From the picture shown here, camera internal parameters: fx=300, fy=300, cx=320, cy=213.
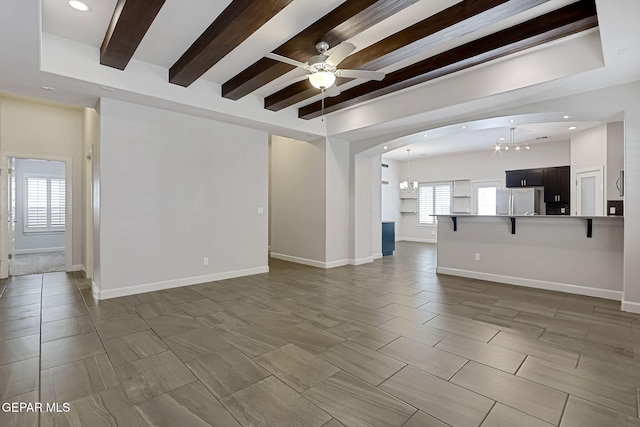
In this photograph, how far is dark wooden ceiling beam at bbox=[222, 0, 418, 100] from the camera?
2.64m

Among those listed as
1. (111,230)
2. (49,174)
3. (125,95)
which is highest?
(125,95)

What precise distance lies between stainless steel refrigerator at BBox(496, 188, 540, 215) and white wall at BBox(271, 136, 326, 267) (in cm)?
608

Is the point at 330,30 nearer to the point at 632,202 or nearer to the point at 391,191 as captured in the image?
the point at 632,202

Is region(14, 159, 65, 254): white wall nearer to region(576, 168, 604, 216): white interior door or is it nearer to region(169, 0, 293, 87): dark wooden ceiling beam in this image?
region(169, 0, 293, 87): dark wooden ceiling beam

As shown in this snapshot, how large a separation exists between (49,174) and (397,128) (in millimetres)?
9455

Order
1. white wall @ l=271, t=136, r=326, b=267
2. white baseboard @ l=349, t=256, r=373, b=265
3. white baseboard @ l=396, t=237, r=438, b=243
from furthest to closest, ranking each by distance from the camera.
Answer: white baseboard @ l=396, t=237, r=438, b=243
white baseboard @ l=349, t=256, r=373, b=265
white wall @ l=271, t=136, r=326, b=267

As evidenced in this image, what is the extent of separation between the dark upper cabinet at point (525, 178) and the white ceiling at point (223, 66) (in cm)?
489

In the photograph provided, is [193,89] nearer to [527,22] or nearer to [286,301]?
[286,301]

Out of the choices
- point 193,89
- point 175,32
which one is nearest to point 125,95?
point 193,89

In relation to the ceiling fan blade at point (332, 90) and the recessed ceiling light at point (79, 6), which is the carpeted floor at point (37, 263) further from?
the ceiling fan blade at point (332, 90)

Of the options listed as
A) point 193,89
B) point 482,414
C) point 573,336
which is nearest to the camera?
point 482,414

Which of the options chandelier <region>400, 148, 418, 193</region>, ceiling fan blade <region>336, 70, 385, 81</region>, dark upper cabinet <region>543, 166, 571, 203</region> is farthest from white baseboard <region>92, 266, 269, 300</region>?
dark upper cabinet <region>543, 166, 571, 203</region>

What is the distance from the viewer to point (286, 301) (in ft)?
13.2

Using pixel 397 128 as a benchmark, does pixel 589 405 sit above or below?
below
